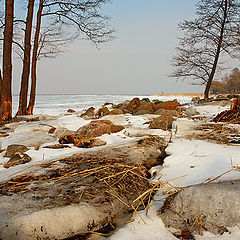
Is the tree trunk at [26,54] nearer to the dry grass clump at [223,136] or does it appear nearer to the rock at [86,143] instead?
the rock at [86,143]

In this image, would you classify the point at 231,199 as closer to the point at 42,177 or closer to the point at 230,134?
the point at 42,177

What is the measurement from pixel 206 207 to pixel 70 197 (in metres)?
0.87

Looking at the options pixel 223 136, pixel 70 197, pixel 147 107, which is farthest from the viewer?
pixel 147 107

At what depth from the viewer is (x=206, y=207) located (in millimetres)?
1079

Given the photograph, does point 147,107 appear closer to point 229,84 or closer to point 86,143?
point 86,143

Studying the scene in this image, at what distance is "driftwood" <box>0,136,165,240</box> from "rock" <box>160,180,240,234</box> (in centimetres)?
26

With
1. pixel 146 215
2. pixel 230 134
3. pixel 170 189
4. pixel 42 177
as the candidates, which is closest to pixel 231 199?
pixel 170 189

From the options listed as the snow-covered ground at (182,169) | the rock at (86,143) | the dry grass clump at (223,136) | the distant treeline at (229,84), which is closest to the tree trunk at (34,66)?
the snow-covered ground at (182,169)

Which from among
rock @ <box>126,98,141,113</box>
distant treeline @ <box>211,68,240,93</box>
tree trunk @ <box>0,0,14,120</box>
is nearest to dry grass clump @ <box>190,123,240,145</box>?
rock @ <box>126,98,141,113</box>

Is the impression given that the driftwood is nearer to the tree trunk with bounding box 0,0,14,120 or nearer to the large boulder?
the large boulder

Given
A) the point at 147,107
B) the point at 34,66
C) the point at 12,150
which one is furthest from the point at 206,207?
the point at 34,66

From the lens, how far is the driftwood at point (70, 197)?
0.99 metres

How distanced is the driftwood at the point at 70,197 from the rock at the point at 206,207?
0.26 metres

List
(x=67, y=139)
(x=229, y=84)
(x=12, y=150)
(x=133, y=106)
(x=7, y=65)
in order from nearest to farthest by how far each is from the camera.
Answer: (x=12, y=150)
(x=67, y=139)
(x=7, y=65)
(x=133, y=106)
(x=229, y=84)
